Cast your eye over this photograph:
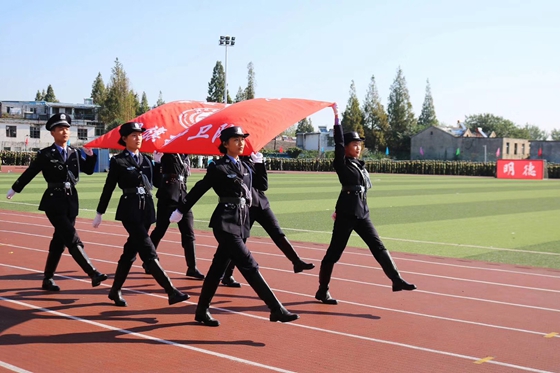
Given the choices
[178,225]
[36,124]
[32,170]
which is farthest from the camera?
[36,124]

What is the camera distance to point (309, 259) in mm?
11156

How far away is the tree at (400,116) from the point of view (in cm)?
9950

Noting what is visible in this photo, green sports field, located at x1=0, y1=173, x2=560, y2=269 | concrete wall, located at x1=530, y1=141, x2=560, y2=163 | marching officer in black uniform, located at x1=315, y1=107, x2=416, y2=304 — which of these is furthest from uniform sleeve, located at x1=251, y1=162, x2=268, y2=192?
concrete wall, located at x1=530, y1=141, x2=560, y2=163

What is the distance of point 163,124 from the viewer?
27.8ft

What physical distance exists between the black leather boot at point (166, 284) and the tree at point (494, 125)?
124 meters

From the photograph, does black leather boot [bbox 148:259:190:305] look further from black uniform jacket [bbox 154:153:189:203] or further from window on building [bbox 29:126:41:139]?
window on building [bbox 29:126:41:139]

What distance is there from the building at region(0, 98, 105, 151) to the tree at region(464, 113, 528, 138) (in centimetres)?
6695

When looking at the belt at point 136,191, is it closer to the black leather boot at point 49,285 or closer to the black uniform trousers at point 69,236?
the black uniform trousers at point 69,236

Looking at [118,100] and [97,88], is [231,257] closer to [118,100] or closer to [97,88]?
[118,100]

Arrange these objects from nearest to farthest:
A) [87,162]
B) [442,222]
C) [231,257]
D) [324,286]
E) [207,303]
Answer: [231,257], [207,303], [324,286], [87,162], [442,222]

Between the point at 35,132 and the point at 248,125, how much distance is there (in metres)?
86.0

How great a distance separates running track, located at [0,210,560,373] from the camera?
5523 millimetres

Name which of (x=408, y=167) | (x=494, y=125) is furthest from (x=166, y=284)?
(x=494, y=125)

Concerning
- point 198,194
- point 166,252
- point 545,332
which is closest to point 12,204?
point 166,252
